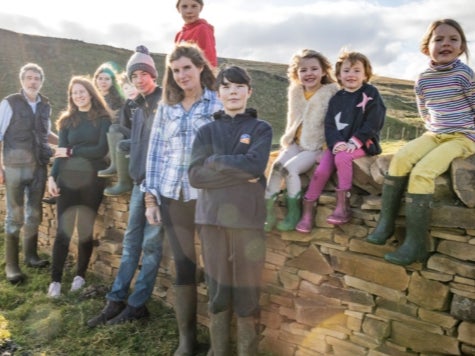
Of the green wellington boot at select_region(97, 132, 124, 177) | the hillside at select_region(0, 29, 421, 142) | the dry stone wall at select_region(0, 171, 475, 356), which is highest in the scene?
the hillside at select_region(0, 29, 421, 142)

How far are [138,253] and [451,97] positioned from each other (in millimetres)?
3230

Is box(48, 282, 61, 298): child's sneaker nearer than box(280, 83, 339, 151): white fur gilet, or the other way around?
box(280, 83, 339, 151): white fur gilet

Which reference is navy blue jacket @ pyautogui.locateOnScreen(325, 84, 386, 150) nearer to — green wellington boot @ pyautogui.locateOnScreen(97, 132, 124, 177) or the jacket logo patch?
the jacket logo patch

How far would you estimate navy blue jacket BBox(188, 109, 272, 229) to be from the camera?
3117 mm

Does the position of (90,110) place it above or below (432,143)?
above

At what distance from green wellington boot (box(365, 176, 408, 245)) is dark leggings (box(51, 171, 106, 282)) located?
136 inches

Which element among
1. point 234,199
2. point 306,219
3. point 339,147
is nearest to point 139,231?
point 234,199

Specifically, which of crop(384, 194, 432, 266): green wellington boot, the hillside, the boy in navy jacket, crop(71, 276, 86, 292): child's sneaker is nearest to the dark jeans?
the boy in navy jacket

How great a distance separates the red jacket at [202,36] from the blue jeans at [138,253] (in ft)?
6.29

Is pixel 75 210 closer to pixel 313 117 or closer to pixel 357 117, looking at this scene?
pixel 313 117

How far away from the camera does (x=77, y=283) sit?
5398 mm

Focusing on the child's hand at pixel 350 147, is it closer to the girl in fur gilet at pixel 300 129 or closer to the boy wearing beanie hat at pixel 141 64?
the girl in fur gilet at pixel 300 129

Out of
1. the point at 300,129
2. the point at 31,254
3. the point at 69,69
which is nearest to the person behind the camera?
the point at 300,129

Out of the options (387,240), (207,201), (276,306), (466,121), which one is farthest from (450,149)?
(276,306)
